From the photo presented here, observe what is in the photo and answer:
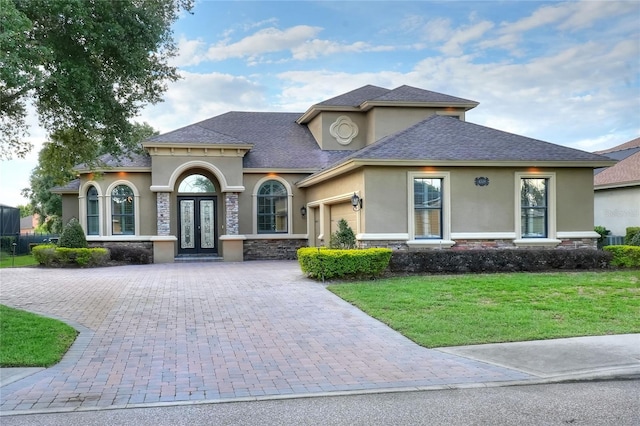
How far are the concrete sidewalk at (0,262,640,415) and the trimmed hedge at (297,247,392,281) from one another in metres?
2.35

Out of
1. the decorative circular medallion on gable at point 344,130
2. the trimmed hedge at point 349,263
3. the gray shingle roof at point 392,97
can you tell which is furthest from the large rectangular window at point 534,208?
the decorative circular medallion on gable at point 344,130

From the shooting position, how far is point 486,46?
1842 centimetres

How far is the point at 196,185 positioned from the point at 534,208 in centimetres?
1294

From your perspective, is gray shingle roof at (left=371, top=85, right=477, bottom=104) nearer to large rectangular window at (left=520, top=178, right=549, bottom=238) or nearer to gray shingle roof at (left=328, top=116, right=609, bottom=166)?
gray shingle roof at (left=328, top=116, right=609, bottom=166)

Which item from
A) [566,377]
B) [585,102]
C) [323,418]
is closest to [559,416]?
[566,377]

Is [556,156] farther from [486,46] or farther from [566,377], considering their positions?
[566,377]

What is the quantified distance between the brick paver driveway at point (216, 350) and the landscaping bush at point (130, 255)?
682 centimetres

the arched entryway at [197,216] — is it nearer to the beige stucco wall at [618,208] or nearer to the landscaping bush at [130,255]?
the landscaping bush at [130,255]

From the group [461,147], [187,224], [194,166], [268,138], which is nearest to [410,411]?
[461,147]

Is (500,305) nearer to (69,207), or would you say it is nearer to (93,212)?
(93,212)

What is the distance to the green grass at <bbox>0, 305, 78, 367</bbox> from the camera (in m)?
6.13

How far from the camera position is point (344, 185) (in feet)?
54.2

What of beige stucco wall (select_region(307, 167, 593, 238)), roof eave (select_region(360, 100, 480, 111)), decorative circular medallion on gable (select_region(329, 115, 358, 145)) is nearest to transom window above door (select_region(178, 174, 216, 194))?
decorative circular medallion on gable (select_region(329, 115, 358, 145))

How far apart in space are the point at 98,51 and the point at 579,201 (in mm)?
13866
